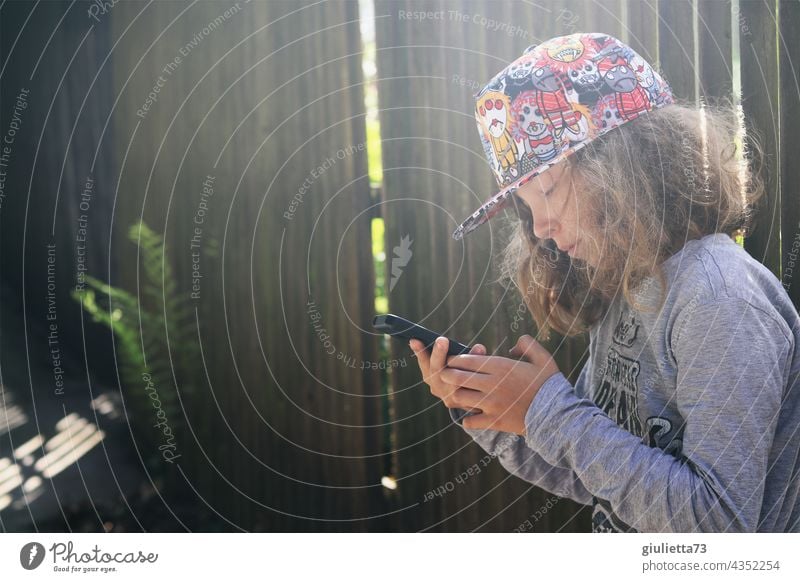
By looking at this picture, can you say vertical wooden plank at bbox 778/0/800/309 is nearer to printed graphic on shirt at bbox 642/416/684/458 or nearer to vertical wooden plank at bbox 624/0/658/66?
vertical wooden plank at bbox 624/0/658/66

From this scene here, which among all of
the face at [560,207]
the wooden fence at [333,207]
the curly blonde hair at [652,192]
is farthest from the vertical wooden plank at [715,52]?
the face at [560,207]

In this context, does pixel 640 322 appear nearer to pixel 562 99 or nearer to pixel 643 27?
A: pixel 562 99

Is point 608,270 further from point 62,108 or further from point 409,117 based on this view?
point 62,108

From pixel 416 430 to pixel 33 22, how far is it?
773 millimetres

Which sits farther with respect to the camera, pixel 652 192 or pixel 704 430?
pixel 652 192

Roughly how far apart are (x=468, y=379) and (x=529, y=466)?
0.52ft

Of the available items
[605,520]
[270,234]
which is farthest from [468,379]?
[270,234]

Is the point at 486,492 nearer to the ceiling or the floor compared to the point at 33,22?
nearer to the floor

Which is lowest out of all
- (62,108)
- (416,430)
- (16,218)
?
(416,430)

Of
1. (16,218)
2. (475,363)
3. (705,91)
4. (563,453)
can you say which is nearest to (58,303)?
(16,218)

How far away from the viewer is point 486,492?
1084mm

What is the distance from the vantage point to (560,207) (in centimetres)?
80

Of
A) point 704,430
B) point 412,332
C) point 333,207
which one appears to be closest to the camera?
point 704,430

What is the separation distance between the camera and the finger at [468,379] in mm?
798
